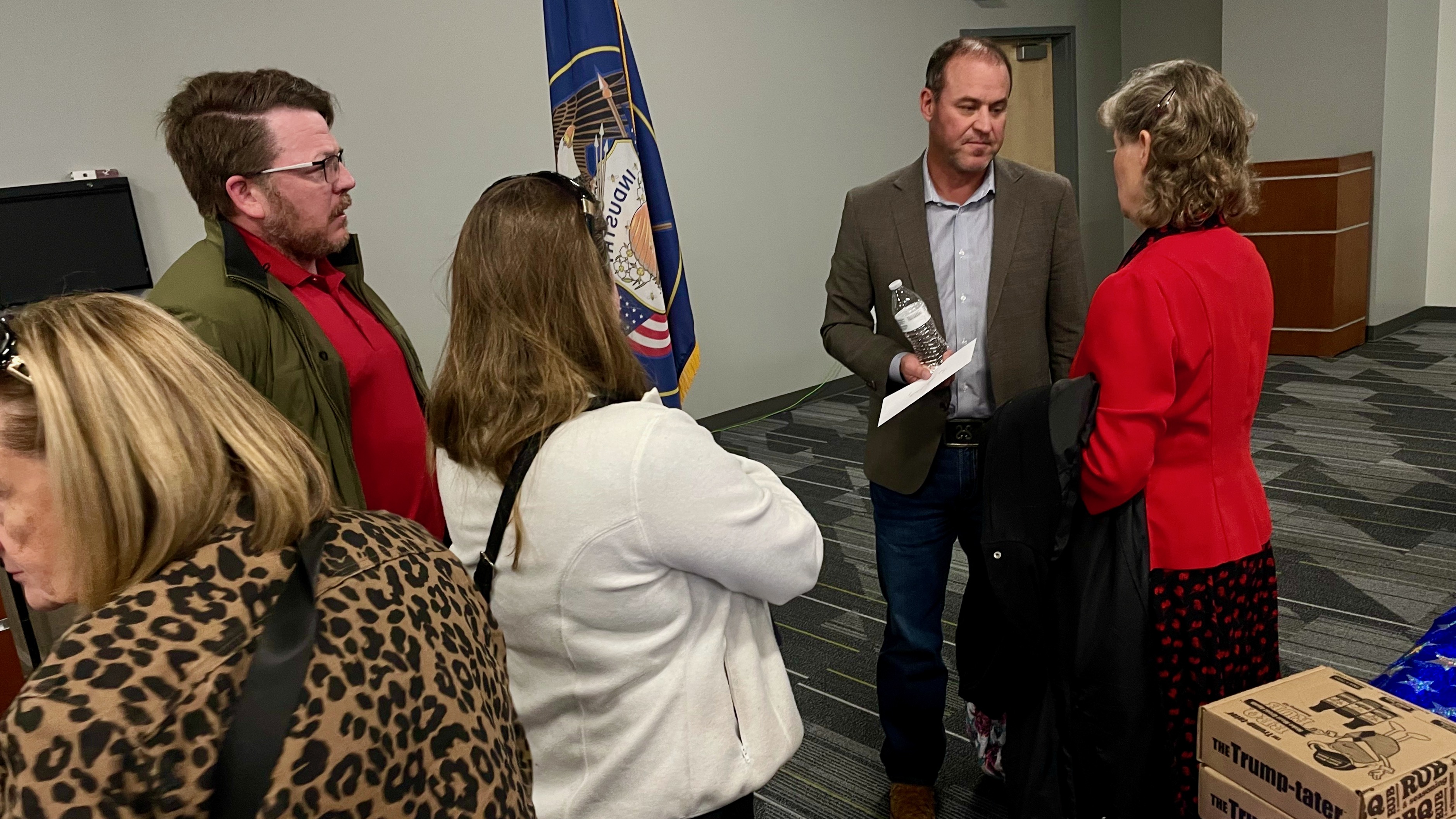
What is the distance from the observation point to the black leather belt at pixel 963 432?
7.02 feet

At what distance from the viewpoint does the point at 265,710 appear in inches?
31.1

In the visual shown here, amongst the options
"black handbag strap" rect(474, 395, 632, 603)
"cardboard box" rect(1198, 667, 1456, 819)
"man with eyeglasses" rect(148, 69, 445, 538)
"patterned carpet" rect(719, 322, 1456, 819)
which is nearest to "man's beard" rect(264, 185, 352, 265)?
"man with eyeglasses" rect(148, 69, 445, 538)

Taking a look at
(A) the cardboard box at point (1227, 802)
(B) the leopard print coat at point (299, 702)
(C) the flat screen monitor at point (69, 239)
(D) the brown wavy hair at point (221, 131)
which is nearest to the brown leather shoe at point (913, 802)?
(A) the cardboard box at point (1227, 802)

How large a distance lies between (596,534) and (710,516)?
137mm

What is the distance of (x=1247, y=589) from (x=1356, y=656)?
147 cm

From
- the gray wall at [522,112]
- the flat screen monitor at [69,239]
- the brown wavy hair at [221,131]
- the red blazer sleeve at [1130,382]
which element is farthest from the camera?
the gray wall at [522,112]

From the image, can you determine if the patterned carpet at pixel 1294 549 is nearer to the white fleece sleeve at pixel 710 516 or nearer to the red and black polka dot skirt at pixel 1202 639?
the red and black polka dot skirt at pixel 1202 639

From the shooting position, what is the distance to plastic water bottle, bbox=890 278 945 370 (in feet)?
6.42

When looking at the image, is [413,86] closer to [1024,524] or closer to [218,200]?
[218,200]

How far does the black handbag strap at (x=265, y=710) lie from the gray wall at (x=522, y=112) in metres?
3.45

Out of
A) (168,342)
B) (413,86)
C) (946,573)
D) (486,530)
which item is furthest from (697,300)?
(168,342)

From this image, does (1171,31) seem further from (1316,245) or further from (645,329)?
(645,329)

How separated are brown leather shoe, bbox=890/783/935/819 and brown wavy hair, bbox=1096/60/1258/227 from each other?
1335 millimetres

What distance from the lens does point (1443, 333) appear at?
22.5 feet
